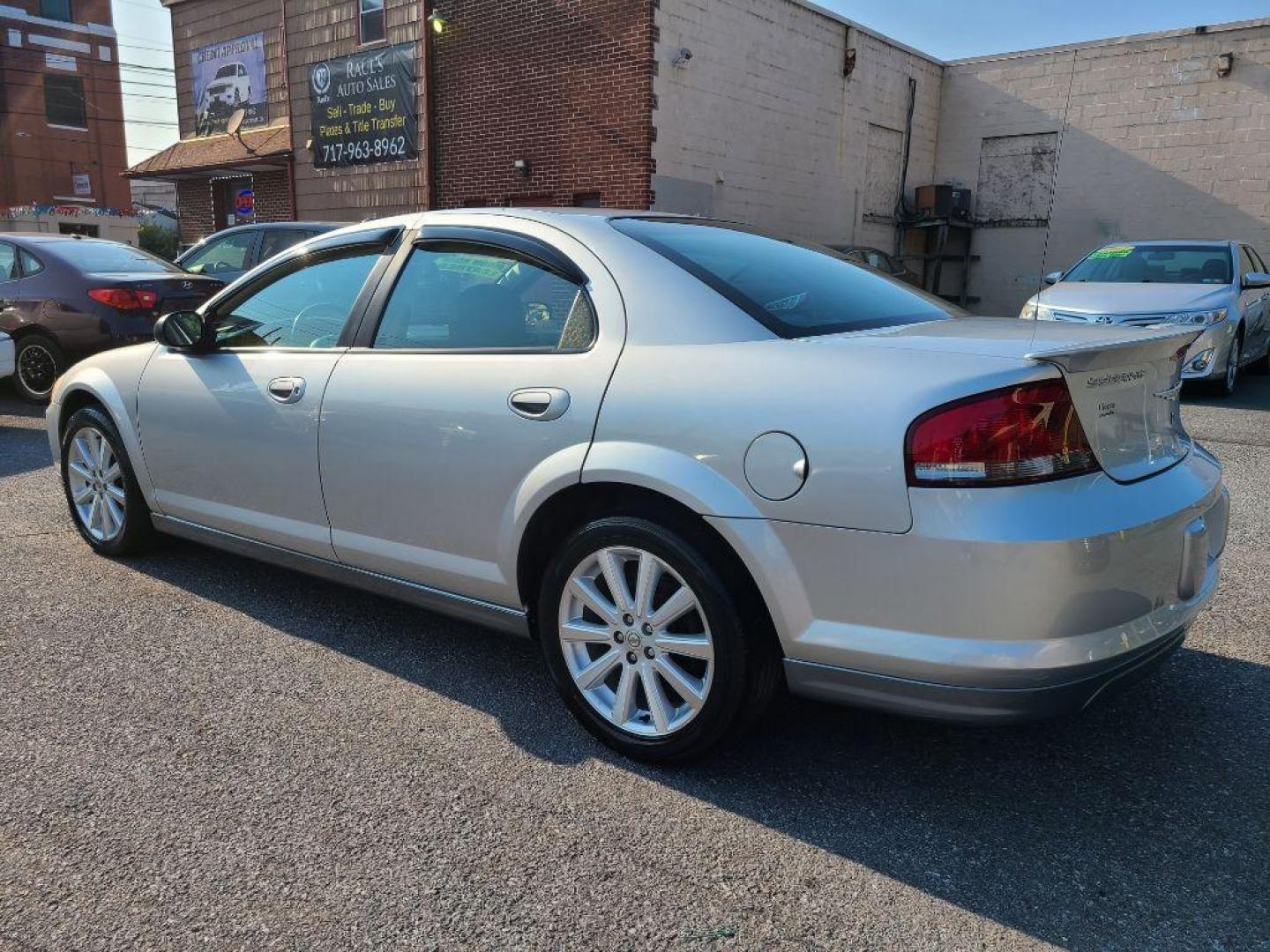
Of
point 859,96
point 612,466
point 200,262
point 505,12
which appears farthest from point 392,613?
point 859,96

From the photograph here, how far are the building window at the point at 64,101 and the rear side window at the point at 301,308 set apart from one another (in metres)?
43.9

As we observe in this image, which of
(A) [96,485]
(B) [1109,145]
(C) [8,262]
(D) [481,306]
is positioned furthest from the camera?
(B) [1109,145]

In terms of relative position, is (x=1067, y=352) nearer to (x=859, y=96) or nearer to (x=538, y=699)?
(x=538, y=699)

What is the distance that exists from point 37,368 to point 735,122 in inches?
420

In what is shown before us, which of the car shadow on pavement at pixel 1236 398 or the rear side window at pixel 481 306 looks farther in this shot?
the car shadow on pavement at pixel 1236 398

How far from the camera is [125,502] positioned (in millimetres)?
4387

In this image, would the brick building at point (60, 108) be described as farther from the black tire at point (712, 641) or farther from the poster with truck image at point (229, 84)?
the black tire at point (712, 641)

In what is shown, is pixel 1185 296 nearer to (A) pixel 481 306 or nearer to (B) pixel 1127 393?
(B) pixel 1127 393

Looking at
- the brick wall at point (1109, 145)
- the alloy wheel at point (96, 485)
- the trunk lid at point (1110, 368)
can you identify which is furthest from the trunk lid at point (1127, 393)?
the brick wall at point (1109, 145)

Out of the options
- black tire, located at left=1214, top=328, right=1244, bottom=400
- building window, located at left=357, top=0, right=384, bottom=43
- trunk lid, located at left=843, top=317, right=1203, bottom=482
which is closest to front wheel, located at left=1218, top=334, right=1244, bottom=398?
black tire, located at left=1214, top=328, right=1244, bottom=400

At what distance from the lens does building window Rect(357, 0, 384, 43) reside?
56.2ft

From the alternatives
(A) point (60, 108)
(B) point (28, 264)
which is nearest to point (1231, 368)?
(B) point (28, 264)

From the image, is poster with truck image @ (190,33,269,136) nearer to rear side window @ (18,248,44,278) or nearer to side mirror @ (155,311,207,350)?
rear side window @ (18,248,44,278)

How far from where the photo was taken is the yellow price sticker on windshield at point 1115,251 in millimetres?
10891
